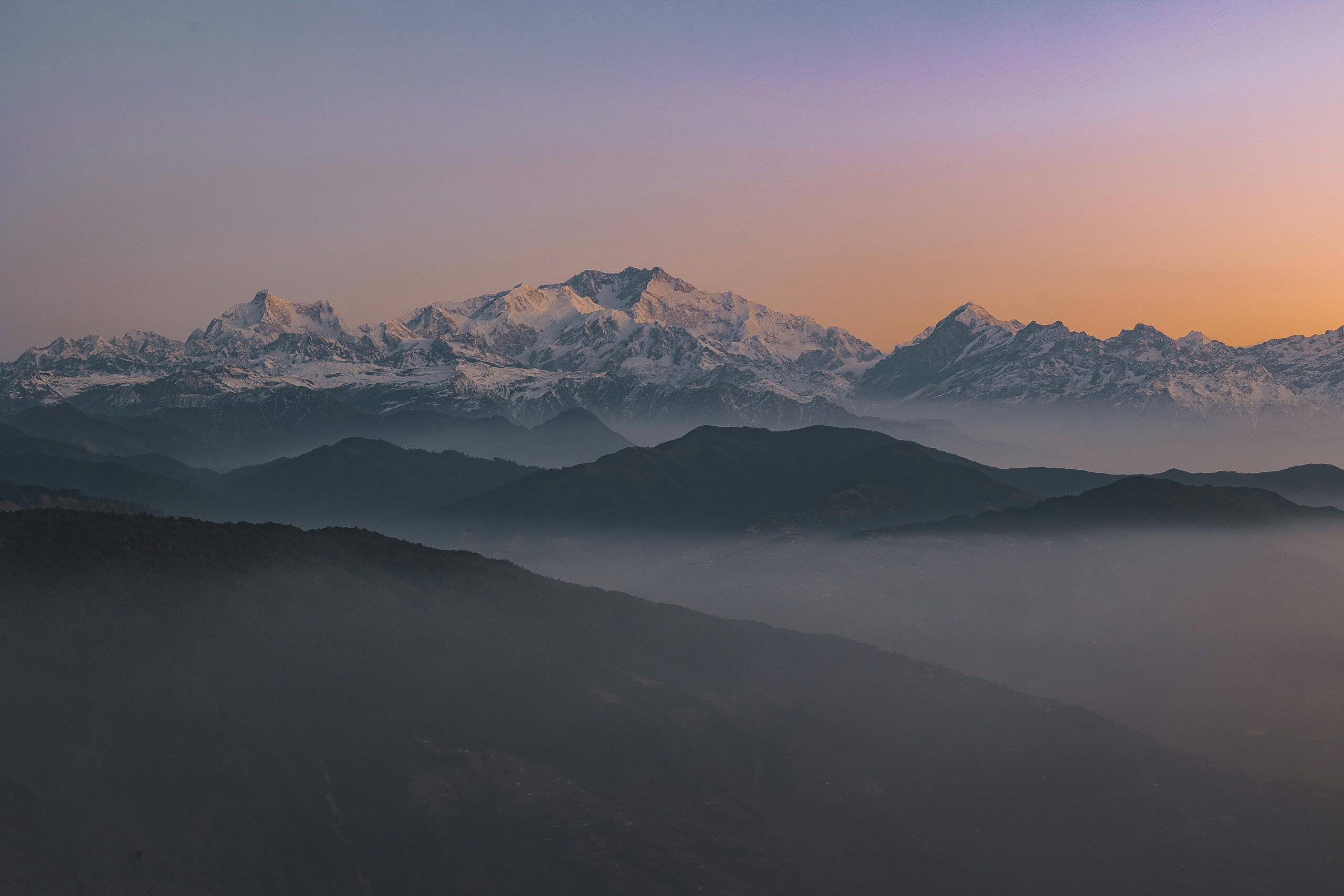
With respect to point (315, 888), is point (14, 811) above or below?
above

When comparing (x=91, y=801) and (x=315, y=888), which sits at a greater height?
(x=91, y=801)

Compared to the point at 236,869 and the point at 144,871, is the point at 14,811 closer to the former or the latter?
the point at 144,871

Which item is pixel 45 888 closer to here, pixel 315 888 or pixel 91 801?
pixel 91 801

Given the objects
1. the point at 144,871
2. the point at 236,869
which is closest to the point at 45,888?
the point at 144,871

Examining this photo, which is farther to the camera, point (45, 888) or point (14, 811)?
point (14, 811)

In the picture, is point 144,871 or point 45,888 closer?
point 45,888

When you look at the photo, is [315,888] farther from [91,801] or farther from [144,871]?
[91,801]

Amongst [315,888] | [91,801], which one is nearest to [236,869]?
[315,888]
